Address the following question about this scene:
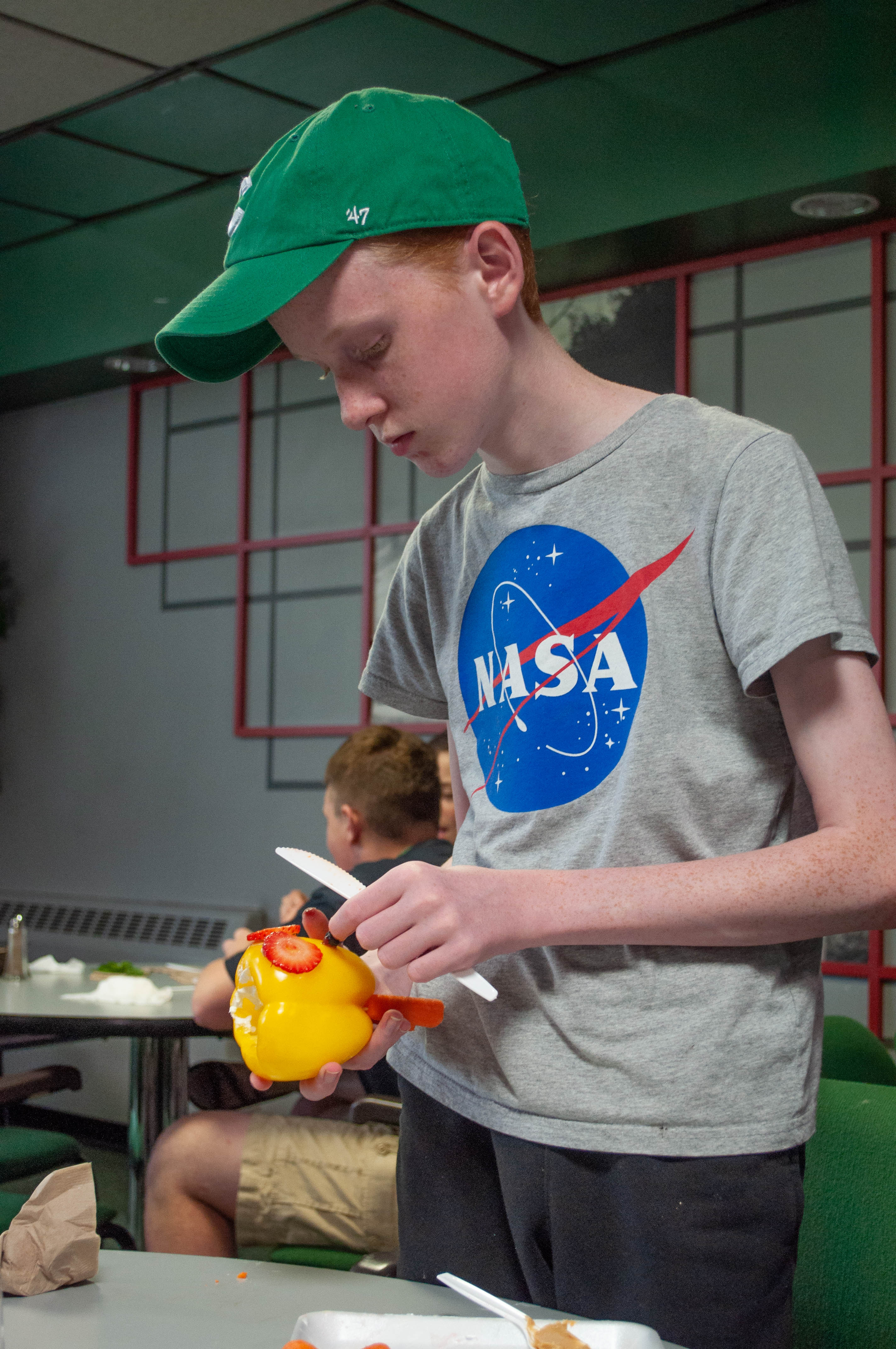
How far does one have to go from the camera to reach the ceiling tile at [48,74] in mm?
3000

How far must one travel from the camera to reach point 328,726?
4.16 metres

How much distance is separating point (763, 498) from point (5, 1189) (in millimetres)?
3219

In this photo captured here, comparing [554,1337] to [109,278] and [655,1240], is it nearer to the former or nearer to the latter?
[655,1240]

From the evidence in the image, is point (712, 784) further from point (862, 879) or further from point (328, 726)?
point (328, 726)

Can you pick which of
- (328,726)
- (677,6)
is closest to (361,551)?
(328,726)

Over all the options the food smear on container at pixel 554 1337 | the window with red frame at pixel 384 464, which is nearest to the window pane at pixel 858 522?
the window with red frame at pixel 384 464

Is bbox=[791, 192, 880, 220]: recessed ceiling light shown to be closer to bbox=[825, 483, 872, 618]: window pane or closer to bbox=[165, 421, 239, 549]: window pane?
bbox=[825, 483, 872, 618]: window pane

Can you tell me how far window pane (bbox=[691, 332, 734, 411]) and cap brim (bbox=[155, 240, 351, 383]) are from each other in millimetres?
2540

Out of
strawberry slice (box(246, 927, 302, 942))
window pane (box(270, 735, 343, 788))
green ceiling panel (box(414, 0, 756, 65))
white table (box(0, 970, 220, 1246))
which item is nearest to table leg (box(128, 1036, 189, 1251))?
white table (box(0, 970, 220, 1246))

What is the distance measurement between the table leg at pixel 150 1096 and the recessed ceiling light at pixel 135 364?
101 inches

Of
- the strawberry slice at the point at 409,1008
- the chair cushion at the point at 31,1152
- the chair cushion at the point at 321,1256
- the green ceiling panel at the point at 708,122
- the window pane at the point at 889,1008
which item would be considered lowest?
the chair cushion at the point at 31,1152

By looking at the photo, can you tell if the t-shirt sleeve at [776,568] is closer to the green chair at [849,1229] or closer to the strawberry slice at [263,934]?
the strawberry slice at [263,934]

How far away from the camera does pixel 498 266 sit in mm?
867

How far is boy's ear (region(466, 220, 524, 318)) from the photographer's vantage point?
0.86 m
